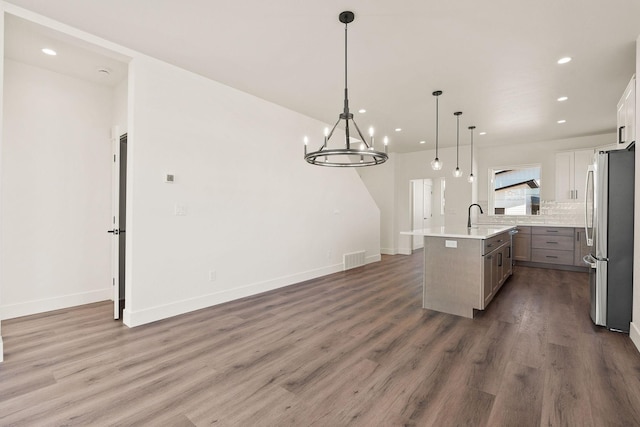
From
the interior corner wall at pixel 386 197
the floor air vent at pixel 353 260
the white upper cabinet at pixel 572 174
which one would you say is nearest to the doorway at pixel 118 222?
the floor air vent at pixel 353 260

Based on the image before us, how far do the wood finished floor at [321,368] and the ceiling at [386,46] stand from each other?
9.61ft

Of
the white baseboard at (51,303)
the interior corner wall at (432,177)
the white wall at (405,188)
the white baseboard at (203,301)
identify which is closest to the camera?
the white baseboard at (203,301)

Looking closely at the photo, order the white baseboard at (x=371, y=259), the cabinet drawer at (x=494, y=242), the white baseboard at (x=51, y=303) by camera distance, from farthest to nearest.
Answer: the white baseboard at (x=371, y=259) → the cabinet drawer at (x=494, y=242) → the white baseboard at (x=51, y=303)

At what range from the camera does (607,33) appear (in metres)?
2.84

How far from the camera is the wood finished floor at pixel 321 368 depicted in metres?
1.85

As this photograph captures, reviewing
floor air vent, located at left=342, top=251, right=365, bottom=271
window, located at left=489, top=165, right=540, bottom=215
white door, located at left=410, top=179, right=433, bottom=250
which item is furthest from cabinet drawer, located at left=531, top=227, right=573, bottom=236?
floor air vent, located at left=342, top=251, right=365, bottom=271

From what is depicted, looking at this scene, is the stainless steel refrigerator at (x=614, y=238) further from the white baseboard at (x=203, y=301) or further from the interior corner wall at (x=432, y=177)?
the interior corner wall at (x=432, y=177)

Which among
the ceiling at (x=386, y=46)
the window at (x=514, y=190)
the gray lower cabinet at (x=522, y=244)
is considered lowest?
the gray lower cabinet at (x=522, y=244)

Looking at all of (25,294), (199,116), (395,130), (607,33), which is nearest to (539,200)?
(395,130)

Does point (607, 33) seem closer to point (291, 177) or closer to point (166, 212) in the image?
point (291, 177)

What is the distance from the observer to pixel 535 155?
7.22 m

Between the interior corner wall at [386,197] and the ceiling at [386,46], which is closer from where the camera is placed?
the ceiling at [386,46]

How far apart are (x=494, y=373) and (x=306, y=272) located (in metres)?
3.40

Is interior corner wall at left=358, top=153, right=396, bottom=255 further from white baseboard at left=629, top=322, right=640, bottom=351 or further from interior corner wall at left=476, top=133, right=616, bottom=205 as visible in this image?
white baseboard at left=629, top=322, right=640, bottom=351
